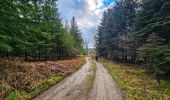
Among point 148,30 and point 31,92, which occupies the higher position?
point 148,30

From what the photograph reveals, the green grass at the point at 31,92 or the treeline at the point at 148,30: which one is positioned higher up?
the treeline at the point at 148,30

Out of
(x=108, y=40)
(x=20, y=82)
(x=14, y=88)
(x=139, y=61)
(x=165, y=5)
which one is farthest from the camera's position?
(x=108, y=40)

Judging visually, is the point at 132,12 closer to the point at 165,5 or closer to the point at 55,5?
the point at 55,5

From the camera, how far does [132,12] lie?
51.5m

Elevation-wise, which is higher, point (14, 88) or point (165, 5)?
point (165, 5)

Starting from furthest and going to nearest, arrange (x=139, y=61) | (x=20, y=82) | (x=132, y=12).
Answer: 1. (x=132, y=12)
2. (x=139, y=61)
3. (x=20, y=82)

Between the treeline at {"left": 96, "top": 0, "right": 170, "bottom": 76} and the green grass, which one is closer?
the green grass

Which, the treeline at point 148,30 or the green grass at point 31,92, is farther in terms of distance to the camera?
the treeline at point 148,30

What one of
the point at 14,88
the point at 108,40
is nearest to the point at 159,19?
the point at 14,88

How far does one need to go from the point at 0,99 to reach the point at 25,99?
1.49 meters

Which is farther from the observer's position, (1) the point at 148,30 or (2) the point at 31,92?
(1) the point at 148,30

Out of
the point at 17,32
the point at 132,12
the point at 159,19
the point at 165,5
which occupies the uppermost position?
the point at 132,12

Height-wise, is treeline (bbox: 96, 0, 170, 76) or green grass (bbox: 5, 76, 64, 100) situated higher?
treeline (bbox: 96, 0, 170, 76)

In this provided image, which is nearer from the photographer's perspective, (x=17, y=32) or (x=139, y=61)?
(x=17, y=32)
